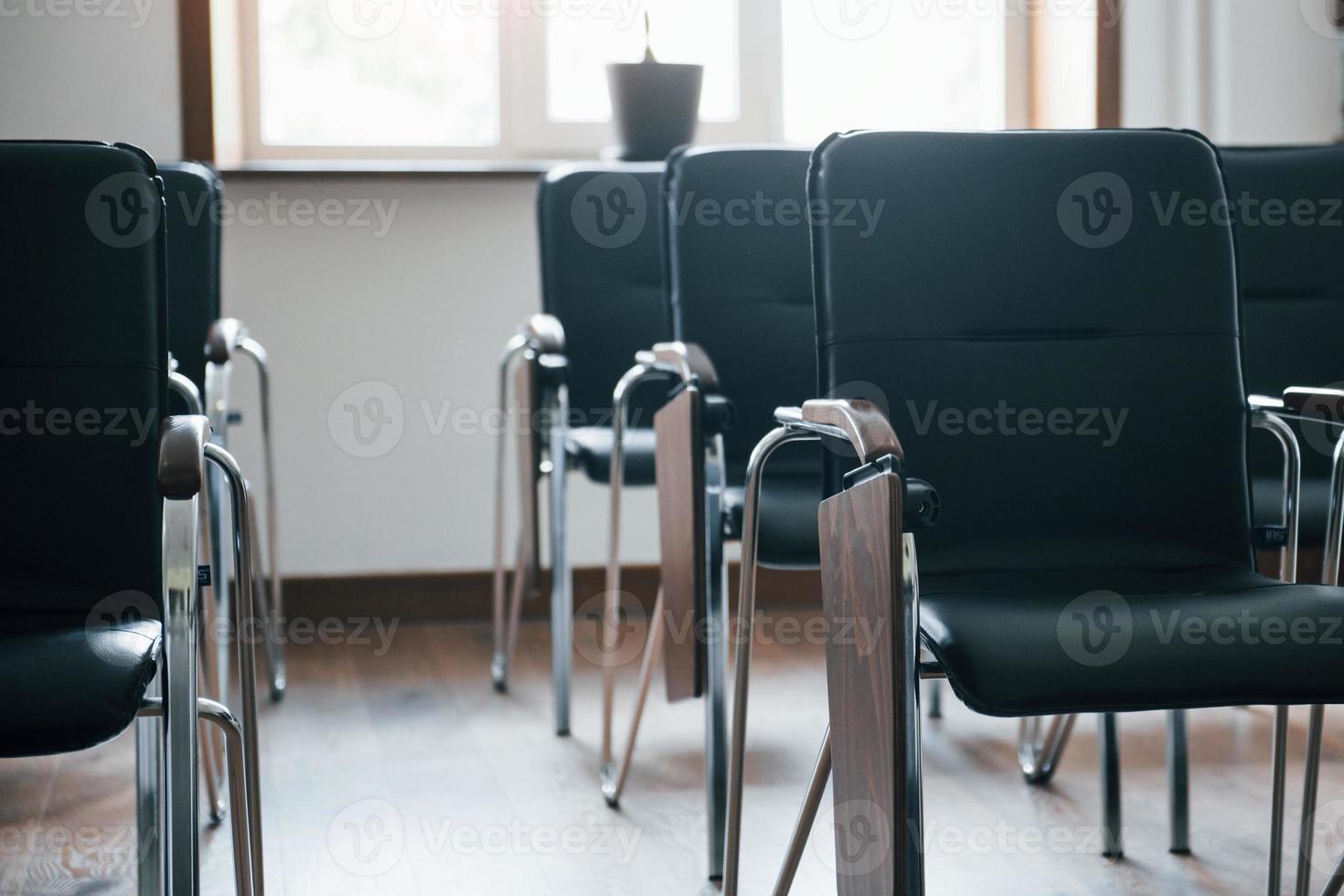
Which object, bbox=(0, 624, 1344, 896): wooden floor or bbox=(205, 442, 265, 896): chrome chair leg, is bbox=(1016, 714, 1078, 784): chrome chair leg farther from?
bbox=(205, 442, 265, 896): chrome chair leg

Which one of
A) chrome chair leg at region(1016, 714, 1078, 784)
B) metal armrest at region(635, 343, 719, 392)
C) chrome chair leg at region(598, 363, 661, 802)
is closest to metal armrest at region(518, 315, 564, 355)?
chrome chair leg at region(598, 363, 661, 802)

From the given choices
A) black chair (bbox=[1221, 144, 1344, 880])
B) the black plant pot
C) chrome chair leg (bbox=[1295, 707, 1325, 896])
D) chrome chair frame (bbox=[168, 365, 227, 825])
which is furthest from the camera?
the black plant pot

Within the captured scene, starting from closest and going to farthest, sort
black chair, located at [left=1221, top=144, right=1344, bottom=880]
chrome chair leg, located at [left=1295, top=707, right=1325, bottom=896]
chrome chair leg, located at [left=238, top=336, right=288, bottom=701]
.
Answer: chrome chair leg, located at [left=1295, top=707, right=1325, bottom=896] → black chair, located at [left=1221, top=144, right=1344, bottom=880] → chrome chair leg, located at [left=238, top=336, right=288, bottom=701]

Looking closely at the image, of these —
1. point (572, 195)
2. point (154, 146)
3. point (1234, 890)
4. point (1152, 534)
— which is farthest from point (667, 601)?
point (154, 146)

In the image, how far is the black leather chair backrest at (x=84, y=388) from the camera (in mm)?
1441

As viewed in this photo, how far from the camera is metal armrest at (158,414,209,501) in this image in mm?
1228

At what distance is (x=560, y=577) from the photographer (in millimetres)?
2512

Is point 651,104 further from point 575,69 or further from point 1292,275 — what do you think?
point 1292,275

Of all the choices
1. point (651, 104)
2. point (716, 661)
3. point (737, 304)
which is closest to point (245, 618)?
point (716, 661)

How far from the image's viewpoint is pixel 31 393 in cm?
146

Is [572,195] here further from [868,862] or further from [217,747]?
[868,862]

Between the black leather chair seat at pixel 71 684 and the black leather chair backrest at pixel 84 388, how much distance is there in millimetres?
97

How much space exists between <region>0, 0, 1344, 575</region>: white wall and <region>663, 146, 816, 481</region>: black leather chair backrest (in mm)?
1287

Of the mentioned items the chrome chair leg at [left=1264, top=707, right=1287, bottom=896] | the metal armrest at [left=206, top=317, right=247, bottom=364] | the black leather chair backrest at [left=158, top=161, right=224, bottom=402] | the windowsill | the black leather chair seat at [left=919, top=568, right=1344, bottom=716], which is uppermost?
the windowsill
